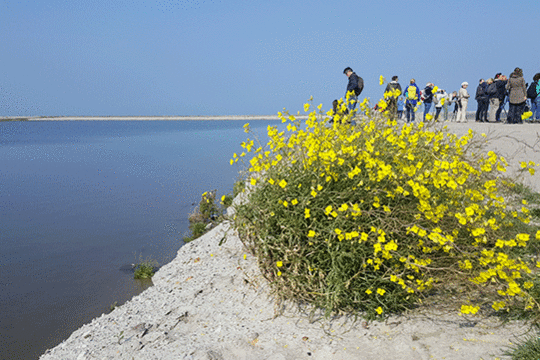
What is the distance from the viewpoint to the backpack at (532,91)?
1609 cm

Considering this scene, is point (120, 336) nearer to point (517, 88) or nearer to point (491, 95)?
point (517, 88)

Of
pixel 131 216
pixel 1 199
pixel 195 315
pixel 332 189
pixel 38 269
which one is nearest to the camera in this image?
pixel 332 189

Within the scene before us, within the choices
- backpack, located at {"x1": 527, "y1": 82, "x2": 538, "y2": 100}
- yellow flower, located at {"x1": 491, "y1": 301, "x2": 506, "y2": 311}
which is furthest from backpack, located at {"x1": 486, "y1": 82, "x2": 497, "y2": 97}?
yellow flower, located at {"x1": 491, "y1": 301, "x2": 506, "y2": 311}

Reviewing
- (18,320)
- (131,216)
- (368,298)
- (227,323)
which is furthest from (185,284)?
(131,216)

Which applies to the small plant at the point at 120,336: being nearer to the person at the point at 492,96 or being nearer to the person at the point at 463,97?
the person at the point at 492,96

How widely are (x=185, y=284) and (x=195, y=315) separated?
4.01 ft

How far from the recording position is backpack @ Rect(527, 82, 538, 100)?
16.1m

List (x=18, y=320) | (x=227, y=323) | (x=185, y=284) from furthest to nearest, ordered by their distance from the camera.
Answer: (x=18, y=320)
(x=185, y=284)
(x=227, y=323)

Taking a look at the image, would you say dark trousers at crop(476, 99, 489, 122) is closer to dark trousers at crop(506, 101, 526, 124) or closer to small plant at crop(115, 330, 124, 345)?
dark trousers at crop(506, 101, 526, 124)

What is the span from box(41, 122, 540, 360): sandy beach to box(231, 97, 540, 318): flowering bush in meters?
0.22

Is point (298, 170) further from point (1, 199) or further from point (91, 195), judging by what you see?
point (1, 199)

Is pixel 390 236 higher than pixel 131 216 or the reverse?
higher

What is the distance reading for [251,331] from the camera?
4469 millimetres

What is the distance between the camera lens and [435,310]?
4.42 meters
